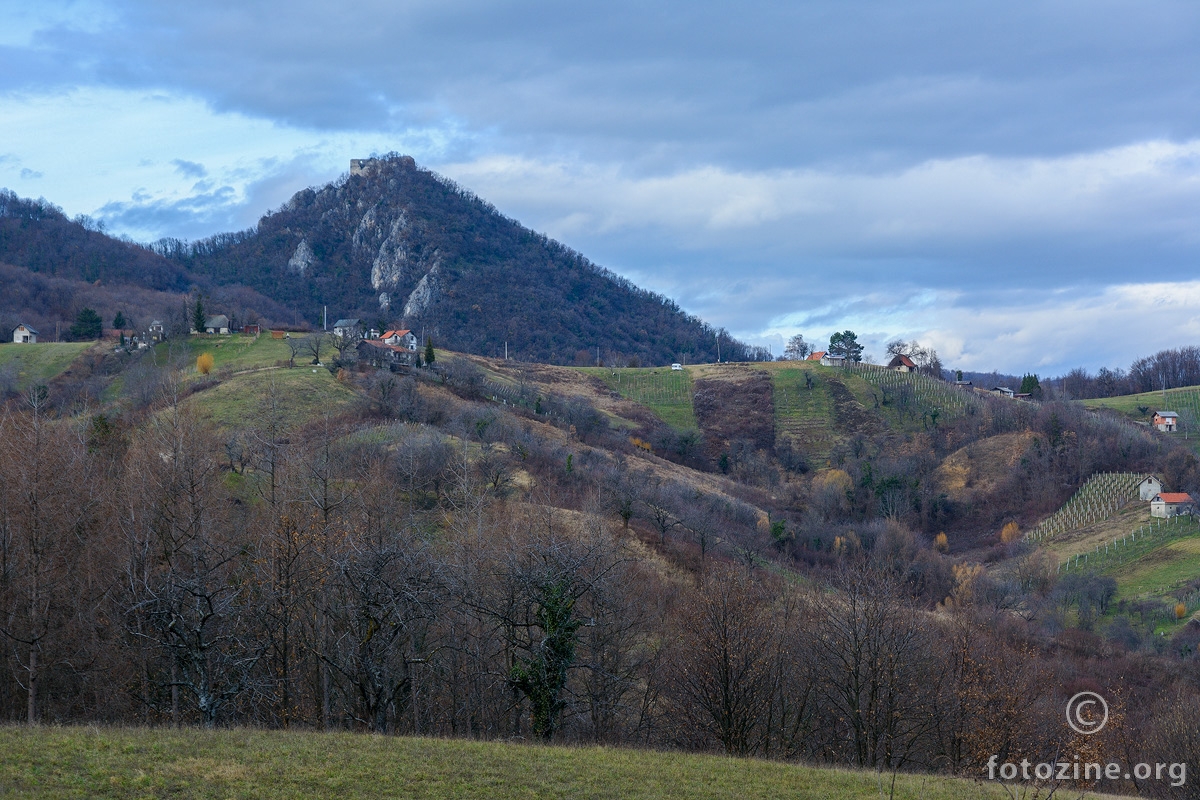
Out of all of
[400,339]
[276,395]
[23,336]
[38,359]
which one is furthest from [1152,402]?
[23,336]

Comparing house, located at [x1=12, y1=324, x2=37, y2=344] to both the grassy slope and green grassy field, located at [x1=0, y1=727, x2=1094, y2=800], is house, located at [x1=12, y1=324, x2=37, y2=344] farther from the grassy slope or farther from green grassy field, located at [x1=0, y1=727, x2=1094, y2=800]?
the grassy slope

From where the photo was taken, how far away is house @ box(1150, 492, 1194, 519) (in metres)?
82.3

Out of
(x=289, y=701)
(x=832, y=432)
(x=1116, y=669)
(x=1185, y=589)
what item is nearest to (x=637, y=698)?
(x=289, y=701)

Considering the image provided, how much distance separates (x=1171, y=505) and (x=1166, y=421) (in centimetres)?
4188

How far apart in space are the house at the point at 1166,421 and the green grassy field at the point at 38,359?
138m

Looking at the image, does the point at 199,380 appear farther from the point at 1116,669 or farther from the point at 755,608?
the point at 1116,669

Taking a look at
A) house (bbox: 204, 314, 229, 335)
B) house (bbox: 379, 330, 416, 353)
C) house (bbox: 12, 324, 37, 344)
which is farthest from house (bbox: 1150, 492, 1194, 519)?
house (bbox: 12, 324, 37, 344)

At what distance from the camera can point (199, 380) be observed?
89.4 m

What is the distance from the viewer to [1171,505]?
273 ft

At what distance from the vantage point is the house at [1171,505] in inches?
3241

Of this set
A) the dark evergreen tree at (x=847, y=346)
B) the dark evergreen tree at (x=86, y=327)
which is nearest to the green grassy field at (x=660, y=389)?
the dark evergreen tree at (x=847, y=346)

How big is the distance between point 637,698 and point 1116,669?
3320cm

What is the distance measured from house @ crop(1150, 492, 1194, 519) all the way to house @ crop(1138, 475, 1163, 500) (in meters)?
4.49

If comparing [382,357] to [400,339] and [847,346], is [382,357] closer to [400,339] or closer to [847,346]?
[400,339]
